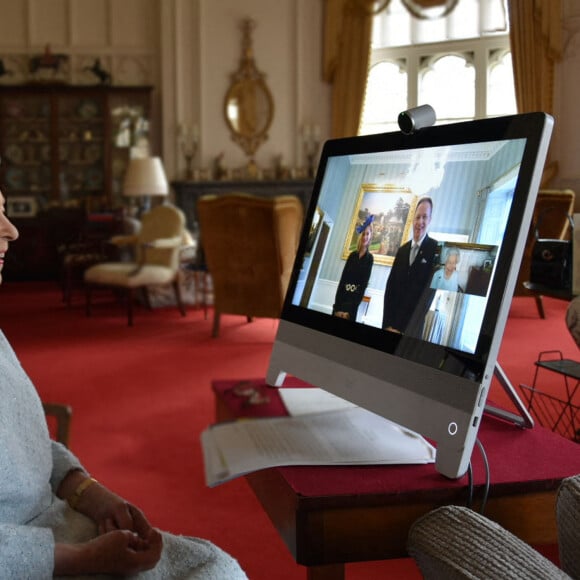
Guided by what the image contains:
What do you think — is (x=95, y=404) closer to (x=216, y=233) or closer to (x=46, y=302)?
(x=216, y=233)

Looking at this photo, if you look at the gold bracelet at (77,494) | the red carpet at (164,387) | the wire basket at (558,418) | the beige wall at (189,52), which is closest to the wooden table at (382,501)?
the gold bracelet at (77,494)

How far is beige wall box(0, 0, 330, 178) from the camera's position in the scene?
27.2 ft

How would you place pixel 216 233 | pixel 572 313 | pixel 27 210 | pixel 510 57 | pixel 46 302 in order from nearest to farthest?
pixel 572 313, pixel 216 233, pixel 46 302, pixel 510 57, pixel 27 210

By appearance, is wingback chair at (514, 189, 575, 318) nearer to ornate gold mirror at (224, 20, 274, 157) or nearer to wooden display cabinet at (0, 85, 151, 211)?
ornate gold mirror at (224, 20, 274, 157)

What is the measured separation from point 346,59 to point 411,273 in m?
7.53

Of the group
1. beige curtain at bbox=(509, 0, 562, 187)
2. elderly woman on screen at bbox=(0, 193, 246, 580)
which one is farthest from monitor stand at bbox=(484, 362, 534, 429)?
beige curtain at bbox=(509, 0, 562, 187)

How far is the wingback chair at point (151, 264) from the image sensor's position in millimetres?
5832

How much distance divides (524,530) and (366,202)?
53cm

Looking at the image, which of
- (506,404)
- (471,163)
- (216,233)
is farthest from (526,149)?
(216,233)

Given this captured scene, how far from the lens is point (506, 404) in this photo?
3447 mm

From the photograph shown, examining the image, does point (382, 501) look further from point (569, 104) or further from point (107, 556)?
point (569, 104)

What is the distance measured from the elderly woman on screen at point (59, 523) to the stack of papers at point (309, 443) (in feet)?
0.37

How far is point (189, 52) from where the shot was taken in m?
8.38

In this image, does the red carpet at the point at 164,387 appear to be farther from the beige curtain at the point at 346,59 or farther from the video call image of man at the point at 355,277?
the beige curtain at the point at 346,59
